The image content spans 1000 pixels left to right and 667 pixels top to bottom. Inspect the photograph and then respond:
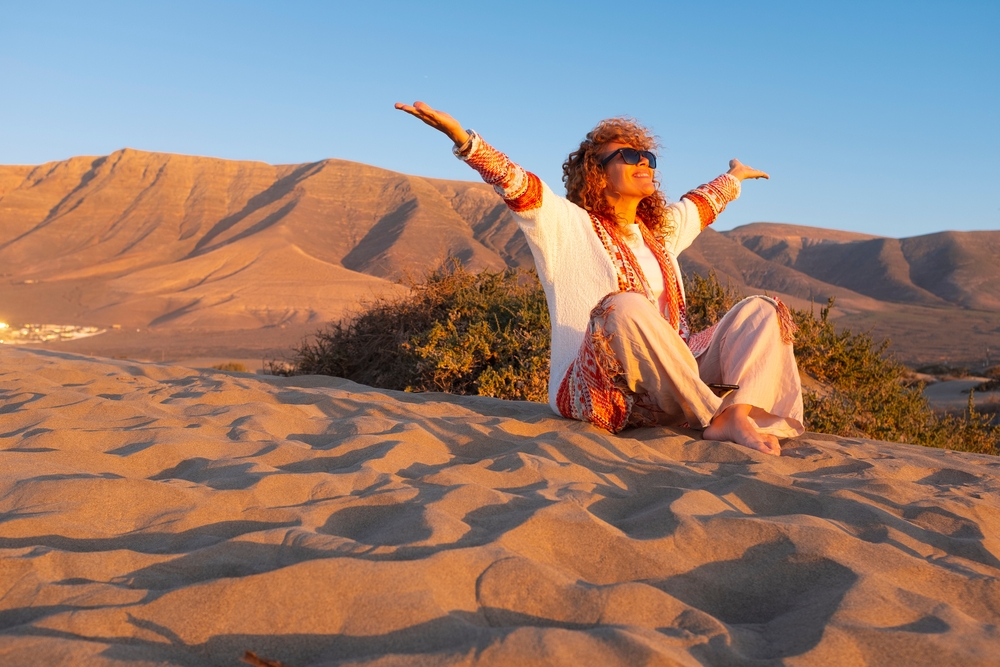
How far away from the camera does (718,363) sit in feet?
12.3

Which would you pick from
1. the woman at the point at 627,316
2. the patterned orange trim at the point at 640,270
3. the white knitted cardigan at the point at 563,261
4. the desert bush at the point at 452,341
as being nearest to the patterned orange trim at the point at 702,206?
the woman at the point at 627,316

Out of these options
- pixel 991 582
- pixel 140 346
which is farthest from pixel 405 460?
pixel 140 346

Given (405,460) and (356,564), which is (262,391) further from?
(356,564)

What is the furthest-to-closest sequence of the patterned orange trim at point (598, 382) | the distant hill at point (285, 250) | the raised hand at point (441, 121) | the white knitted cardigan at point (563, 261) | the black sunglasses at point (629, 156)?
the distant hill at point (285, 250)
the black sunglasses at point (629, 156)
the white knitted cardigan at point (563, 261)
the patterned orange trim at point (598, 382)
the raised hand at point (441, 121)

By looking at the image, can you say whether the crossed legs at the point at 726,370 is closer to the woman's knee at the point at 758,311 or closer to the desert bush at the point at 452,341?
the woman's knee at the point at 758,311

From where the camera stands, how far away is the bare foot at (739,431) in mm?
3406

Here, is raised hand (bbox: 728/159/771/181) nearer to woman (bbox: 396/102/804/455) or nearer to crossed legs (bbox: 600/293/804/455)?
woman (bbox: 396/102/804/455)

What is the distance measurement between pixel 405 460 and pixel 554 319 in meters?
1.23

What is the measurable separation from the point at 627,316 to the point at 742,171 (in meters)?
2.00

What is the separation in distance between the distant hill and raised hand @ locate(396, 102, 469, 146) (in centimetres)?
3388

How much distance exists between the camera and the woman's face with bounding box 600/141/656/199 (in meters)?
3.96

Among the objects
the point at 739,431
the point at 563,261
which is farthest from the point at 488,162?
the point at 739,431

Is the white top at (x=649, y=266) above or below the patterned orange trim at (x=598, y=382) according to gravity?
above

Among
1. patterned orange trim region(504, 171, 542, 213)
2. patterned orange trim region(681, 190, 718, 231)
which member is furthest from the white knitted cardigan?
patterned orange trim region(681, 190, 718, 231)
